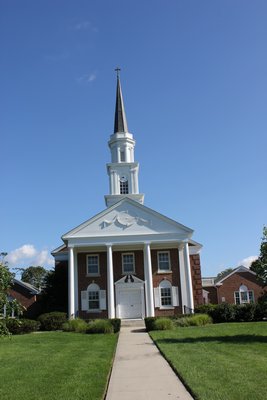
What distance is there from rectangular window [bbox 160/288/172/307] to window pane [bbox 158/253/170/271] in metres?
1.74

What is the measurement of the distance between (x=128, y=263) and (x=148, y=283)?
3477mm

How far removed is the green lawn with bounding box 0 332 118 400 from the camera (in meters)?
9.04

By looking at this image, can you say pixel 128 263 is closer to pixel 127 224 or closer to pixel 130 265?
pixel 130 265

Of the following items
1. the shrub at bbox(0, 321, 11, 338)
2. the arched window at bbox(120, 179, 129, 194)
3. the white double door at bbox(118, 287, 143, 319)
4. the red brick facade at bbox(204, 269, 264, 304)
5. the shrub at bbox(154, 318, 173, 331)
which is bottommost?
the shrub at bbox(154, 318, 173, 331)

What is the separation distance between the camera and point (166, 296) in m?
36.8

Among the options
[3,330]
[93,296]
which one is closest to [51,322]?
[93,296]

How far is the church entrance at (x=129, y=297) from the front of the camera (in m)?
36.2

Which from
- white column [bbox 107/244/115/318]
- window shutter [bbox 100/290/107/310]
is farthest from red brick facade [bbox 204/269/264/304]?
white column [bbox 107/244/115/318]

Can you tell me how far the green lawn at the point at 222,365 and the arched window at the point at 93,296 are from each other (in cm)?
1855

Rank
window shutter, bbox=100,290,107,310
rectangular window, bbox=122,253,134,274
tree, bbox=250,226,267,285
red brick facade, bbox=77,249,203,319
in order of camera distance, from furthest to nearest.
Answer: rectangular window, bbox=122,253,134,274 < red brick facade, bbox=77,249,203,319 < window shutter, bbox=100,290,107,310 < tree, bbox=250,226,267,285

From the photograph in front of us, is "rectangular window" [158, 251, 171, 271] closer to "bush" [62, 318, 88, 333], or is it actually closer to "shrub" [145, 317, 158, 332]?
"bush" [62, 318, 88, 333]

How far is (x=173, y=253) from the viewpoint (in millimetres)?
37844

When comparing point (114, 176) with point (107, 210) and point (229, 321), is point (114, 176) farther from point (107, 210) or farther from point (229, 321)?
point (229, 321)

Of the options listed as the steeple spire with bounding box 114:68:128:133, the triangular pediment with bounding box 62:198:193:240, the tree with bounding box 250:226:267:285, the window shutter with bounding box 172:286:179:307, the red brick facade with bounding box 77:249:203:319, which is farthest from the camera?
the steeple spire with bounding box 114:68:128:133
